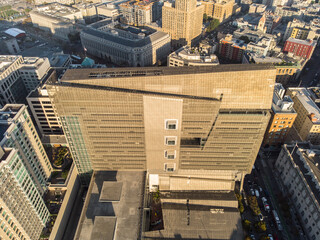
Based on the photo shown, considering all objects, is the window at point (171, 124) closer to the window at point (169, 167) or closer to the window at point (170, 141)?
the window at point (170, 141)

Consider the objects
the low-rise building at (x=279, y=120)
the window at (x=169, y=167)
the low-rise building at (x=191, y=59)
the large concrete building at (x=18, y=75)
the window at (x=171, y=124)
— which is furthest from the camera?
the low-rise building at (x=191, y=59)

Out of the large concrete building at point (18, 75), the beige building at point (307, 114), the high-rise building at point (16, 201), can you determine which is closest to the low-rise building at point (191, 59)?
the beige building at point (307, 114)

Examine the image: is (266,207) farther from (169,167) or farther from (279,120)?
(169,167)

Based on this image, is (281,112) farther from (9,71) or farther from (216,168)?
(9,71)

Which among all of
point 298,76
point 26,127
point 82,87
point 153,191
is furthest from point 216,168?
point 298,76

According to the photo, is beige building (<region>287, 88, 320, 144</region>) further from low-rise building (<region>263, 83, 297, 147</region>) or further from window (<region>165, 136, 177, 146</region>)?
window (<region>165, 136, 177, 146</region>)
